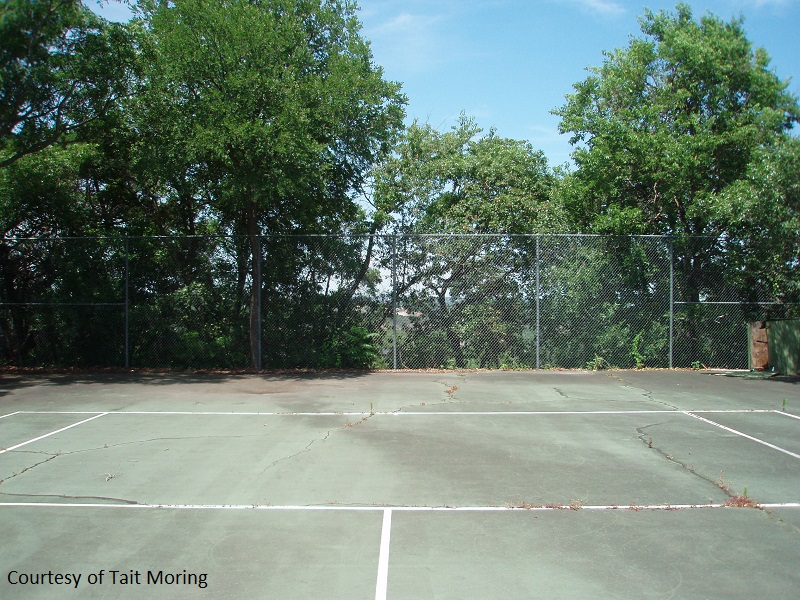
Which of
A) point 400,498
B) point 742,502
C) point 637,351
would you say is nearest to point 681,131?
point 637,351

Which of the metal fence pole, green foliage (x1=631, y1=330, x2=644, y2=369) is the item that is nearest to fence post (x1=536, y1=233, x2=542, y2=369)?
green foliage (x1=631, y1=330, x2=644, y2=369)

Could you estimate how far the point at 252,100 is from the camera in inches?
526

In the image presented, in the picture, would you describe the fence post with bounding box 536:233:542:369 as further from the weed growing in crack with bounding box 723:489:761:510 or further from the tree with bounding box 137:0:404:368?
the weed growing in crack with bounding box 723:489:761:510

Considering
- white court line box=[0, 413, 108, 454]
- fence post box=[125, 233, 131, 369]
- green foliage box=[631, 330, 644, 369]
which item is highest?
fence post box=[125, 233, 131, 369]

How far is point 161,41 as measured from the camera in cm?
1351

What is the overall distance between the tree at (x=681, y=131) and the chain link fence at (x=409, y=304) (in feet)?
3.25

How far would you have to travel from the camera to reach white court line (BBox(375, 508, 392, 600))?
4.25 m

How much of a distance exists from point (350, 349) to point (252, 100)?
6222 millimetres

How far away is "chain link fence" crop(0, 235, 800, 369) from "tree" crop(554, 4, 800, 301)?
991 millimetres

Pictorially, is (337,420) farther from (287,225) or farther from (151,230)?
(151,230)

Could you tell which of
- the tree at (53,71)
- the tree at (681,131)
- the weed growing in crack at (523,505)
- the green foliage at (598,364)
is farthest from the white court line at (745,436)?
the tree at (53,71)

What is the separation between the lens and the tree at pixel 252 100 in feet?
43.6

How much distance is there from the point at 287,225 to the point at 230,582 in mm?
13134

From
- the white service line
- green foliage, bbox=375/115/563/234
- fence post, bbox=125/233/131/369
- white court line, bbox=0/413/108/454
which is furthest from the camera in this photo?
green foliage, bbox=375/115/563/234
